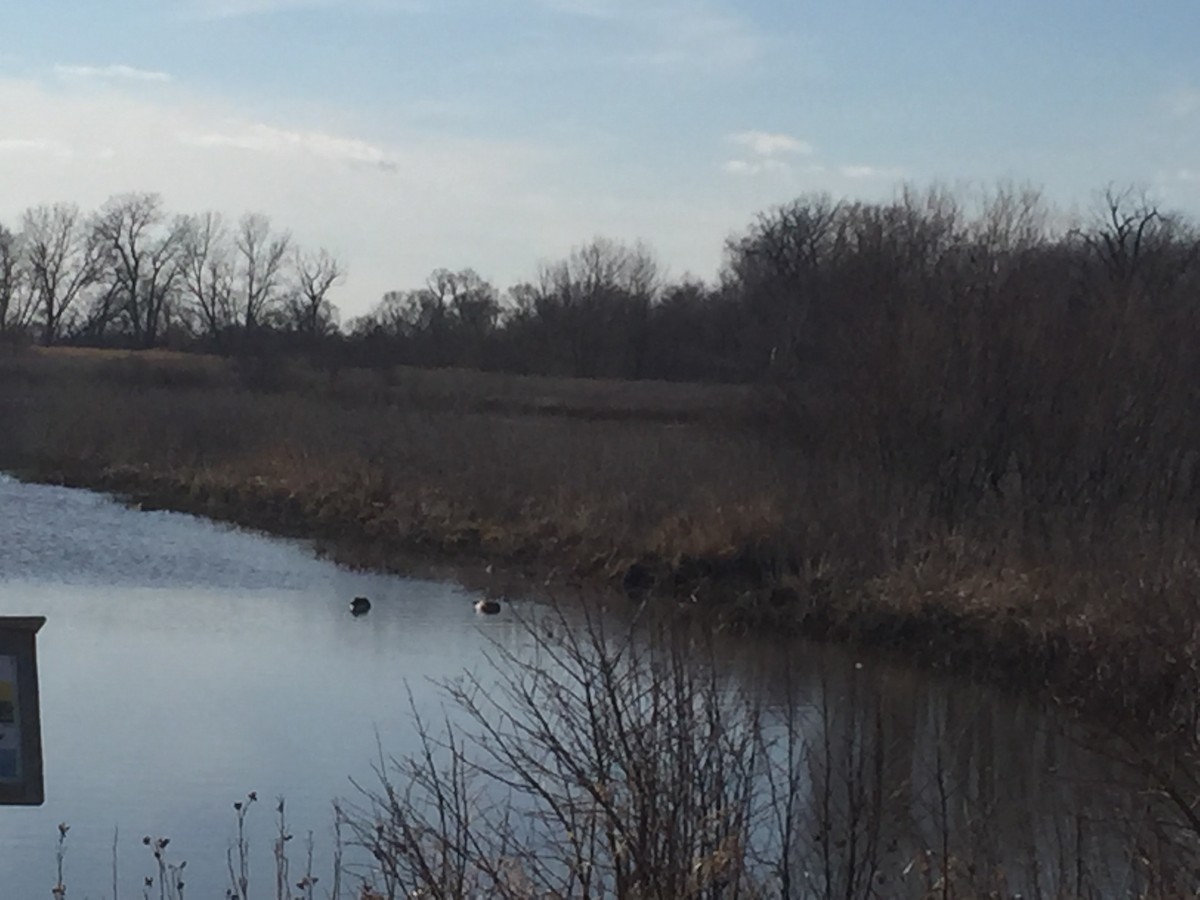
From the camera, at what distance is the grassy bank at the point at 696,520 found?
12430mm

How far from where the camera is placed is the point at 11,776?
3.65 metres

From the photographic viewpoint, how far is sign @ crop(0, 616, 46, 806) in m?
3.62

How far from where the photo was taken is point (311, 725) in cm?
1041

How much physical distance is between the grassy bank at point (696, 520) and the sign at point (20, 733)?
463 cm

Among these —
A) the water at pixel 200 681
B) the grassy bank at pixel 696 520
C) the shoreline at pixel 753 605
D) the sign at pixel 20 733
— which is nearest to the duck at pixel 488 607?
the water at pixel 200 681

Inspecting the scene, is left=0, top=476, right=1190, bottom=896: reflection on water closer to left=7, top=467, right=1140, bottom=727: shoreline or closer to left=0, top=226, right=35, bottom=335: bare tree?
left=7, top=467, right=1140, bottom=727: shoreline

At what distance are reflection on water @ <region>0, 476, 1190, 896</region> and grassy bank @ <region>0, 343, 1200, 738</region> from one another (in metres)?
0.75

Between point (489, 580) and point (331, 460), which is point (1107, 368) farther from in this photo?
point (331, 460)

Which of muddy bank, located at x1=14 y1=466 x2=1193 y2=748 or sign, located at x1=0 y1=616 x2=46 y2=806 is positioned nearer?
sign, located at x1=0 y1=616 x2=46 y2=806

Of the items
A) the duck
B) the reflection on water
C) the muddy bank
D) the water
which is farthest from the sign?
the duck

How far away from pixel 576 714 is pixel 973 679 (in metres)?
8.14

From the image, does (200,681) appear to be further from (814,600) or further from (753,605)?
(814,600)

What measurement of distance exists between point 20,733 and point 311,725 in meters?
6.88

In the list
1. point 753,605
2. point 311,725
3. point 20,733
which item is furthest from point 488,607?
point 20,733
